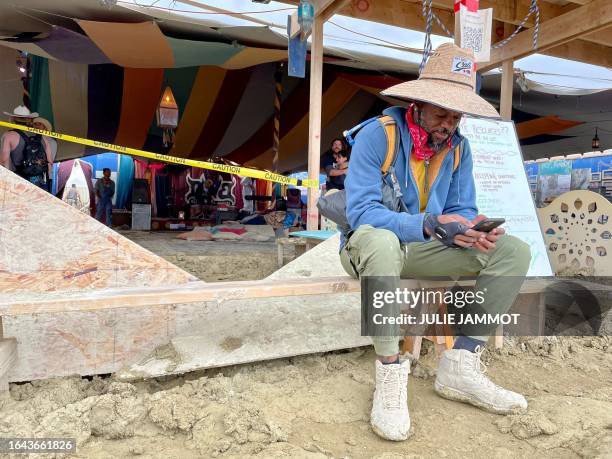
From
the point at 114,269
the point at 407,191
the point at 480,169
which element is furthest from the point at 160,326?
the point at 480,169

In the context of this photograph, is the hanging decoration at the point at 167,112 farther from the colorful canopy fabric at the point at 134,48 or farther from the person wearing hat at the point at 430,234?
the person wearing hat at the point at 430,234

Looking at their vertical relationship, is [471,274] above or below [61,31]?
below

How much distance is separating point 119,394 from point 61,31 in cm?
468

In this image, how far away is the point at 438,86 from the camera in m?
1.54

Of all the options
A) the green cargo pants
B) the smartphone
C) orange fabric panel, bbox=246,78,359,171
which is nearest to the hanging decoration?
orange fabric panel, bbox=246,78,359,171

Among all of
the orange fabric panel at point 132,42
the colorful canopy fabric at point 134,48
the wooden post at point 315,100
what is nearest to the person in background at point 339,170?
the wooden post at point 315,100

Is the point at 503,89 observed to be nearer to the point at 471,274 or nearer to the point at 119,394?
the point at 471,274

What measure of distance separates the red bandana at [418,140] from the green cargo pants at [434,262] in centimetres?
34

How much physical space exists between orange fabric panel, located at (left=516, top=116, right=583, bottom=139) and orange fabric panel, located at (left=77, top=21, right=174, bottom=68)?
638 cm

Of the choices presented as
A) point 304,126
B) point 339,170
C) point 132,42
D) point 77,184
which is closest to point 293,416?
point 339,170

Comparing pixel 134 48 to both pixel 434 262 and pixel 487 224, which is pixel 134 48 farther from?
pixel 487 224

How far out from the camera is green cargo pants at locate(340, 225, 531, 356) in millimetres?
1351

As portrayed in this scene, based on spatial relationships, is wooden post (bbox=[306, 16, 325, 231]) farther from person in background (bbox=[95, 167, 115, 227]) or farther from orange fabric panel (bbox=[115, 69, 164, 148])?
person in background (bbox=[95, 167, 115, 227])

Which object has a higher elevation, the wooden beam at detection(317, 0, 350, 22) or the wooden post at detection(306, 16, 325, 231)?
the wooden beam at detection(317, 0, 350, 22)
